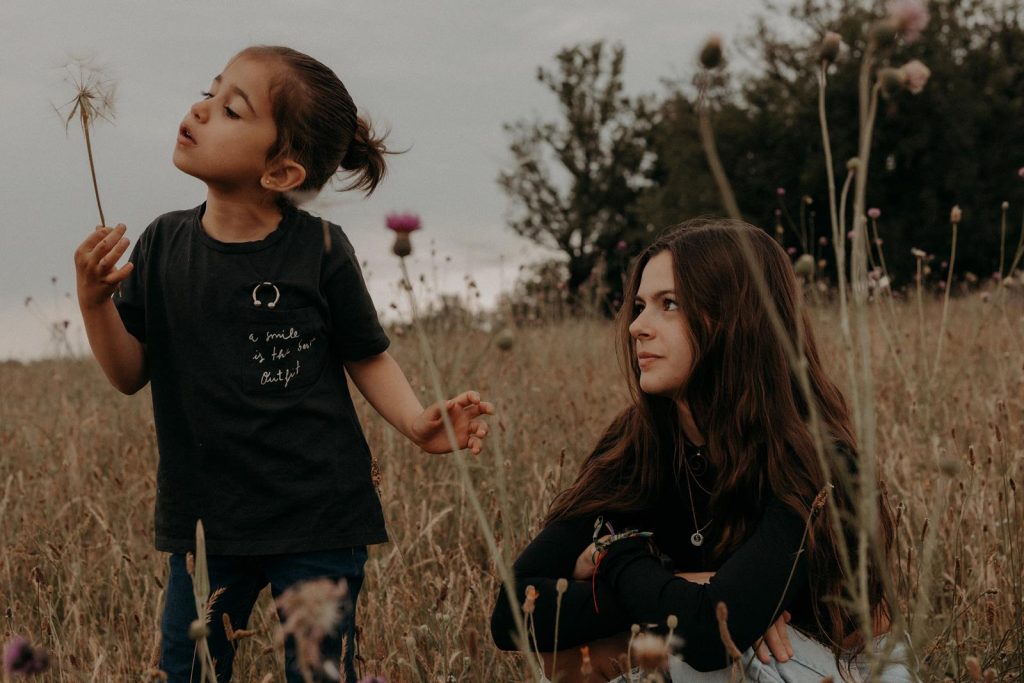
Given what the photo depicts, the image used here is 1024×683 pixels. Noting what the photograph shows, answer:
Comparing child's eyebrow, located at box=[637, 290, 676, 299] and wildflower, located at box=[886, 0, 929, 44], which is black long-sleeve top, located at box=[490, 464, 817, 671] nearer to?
child's eyebrow, located at box=[637, 290, 676, 299]

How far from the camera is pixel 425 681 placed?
2053 mm

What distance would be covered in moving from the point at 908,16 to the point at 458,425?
3.18 ft

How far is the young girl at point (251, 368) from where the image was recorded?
5.74ft

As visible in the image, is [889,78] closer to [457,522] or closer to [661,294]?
[661,294]

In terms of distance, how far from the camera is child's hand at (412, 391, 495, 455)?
5.49ft

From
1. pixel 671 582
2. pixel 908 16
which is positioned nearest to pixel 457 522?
pixel 671 582

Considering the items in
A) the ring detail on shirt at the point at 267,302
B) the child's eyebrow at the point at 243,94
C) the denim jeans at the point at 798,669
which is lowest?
the denim jeans at the point at 798,669

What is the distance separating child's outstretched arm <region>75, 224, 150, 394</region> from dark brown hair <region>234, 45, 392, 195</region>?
1.17 ft

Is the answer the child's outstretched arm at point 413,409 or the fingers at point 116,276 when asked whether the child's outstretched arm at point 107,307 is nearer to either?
the fingers at point 116,276

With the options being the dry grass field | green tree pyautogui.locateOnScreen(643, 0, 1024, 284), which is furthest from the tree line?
the dry grass field

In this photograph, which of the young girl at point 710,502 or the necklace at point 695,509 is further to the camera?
the necklace at point 695,509

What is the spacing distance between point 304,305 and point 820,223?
48.4 feet

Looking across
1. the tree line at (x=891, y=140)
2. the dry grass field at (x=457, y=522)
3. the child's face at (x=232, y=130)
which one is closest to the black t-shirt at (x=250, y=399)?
the child's face at (x=232, y=130)

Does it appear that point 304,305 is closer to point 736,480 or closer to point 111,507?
point 736,480
